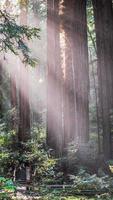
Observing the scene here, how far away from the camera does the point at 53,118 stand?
15922 mm

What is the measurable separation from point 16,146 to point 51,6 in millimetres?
6308

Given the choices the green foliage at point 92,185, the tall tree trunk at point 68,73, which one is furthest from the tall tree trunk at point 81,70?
the green foliage at point 92,185

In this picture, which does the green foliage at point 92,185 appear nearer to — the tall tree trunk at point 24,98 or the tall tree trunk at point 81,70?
the tall tree trunk at point 81,70

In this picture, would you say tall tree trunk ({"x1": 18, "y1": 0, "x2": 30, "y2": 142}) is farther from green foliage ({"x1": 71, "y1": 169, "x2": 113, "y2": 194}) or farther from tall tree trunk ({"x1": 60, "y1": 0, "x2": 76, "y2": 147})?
green foliage ({"x1": 71, "y1": 169, "x2": 113, "y2": 194})

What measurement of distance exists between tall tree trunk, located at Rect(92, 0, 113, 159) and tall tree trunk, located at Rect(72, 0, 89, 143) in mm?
1751

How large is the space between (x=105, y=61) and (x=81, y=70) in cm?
240

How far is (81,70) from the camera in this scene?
49.4ft

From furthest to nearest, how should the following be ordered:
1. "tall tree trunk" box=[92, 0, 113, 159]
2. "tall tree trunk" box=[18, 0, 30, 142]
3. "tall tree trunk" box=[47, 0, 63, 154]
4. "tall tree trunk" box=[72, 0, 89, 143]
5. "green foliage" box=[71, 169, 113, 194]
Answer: "tall tree trunk" box=[18, 0, 30, 142], "tall tree trunk" box=[92, 0, 113, 159], "tall tree trunk" box=[47, 0, 63, 154], "tall tree trunk" box=[72, 0, 89, 143], "green foliage" box=[71, 169, 113, 194]

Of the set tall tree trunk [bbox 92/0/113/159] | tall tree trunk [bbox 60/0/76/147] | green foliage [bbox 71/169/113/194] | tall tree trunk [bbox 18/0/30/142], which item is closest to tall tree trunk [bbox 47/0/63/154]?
tall tree trunk [bbox 60/0/76/147]

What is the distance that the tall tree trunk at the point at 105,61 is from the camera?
16.9 meters

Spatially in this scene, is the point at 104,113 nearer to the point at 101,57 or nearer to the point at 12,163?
A: the point at 101,57

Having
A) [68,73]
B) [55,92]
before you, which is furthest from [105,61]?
[68,73]

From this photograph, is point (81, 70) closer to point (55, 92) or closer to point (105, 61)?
point (55, 92)

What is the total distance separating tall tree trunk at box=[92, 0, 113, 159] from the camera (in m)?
16.9
